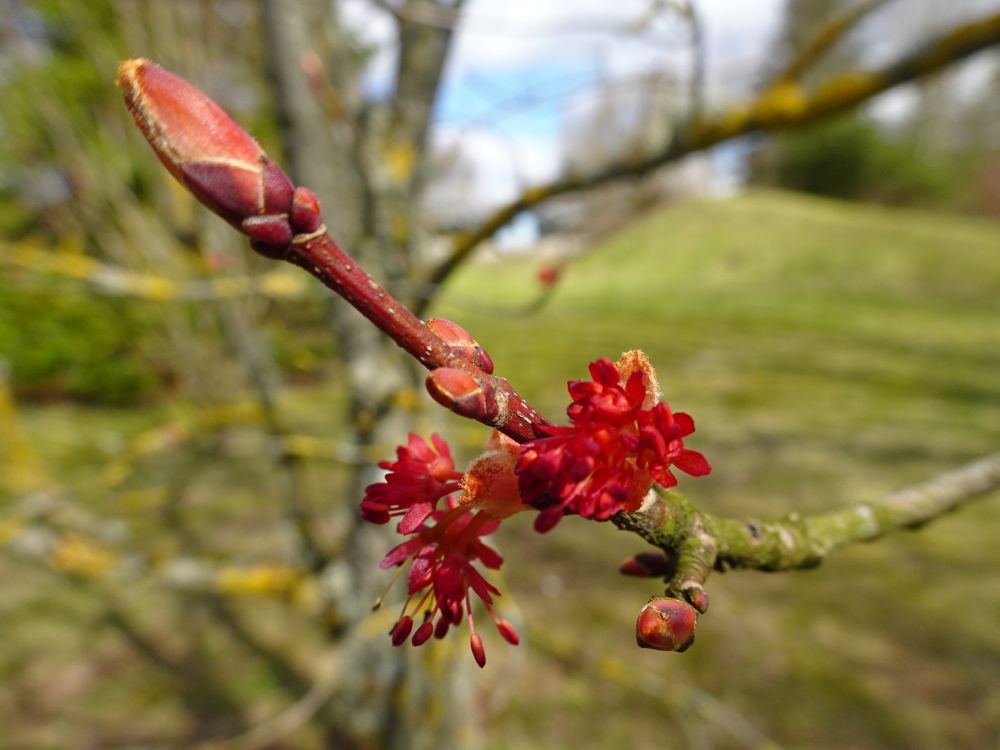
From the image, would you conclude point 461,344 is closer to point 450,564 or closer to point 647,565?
point 450,564

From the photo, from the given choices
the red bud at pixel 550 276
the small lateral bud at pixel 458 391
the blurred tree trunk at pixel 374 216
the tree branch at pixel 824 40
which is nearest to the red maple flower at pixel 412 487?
the small lateral bud at pixel 458 391

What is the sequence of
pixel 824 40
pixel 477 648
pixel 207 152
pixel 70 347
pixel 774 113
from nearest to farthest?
pixel 207 152 < pixel 477 648 < pixel 774 113 < pixel 824 40 < pixel 70 347

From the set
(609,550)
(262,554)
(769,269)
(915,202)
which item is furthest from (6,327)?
(915,202)

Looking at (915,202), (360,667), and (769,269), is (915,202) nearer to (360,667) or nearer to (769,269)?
(769,269)

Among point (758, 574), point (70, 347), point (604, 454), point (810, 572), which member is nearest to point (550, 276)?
point (604, 454)

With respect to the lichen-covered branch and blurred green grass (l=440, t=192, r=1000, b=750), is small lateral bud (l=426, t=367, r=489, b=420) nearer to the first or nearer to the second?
the lichen-covered branch

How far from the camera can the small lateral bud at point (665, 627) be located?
0.42m

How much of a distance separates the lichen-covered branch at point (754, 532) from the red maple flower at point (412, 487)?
0.14 m

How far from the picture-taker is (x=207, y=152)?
1.27ft

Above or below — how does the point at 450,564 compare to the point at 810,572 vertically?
below

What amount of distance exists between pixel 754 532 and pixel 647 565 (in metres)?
0.10

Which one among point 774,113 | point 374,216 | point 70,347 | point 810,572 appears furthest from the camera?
point 70,347

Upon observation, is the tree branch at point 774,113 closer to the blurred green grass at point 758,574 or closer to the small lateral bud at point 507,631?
the blurred green grass at point 758,574

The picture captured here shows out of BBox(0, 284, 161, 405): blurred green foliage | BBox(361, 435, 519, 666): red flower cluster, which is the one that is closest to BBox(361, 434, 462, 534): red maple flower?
BBox(361, 435, 519, 666): red flower cluster
